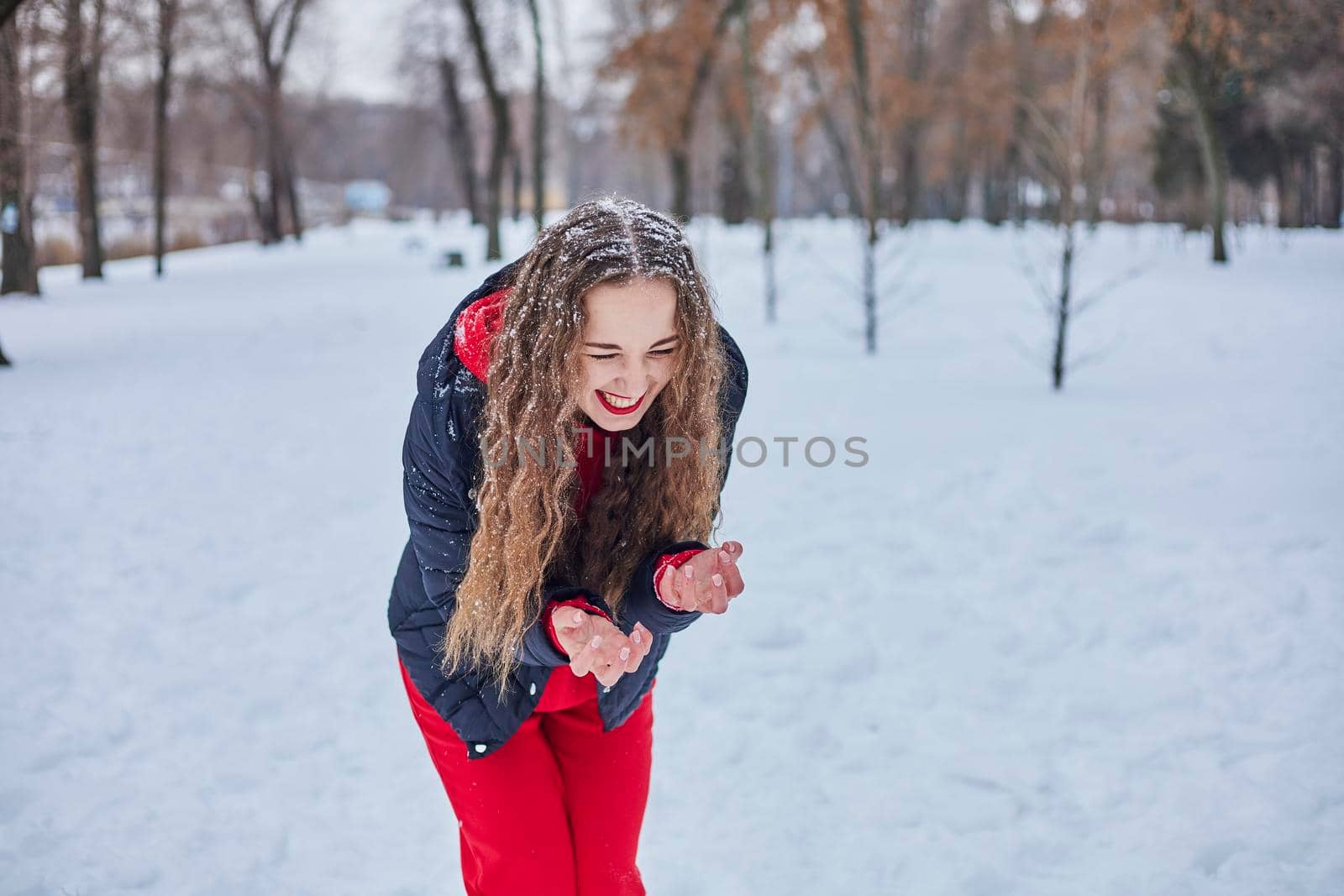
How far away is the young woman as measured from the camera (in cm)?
179

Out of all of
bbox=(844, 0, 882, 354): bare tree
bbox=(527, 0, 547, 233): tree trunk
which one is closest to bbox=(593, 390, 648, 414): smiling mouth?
bbox=(844, 0, 882, 354): bare tree

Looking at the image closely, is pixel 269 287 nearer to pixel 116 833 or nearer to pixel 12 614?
pixel 12 614

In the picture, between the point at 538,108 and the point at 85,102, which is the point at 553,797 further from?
the point at 538,108

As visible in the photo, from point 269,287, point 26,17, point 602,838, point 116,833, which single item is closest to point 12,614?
point 116,833

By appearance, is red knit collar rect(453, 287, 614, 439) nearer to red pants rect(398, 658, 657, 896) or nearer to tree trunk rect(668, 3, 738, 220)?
red pants rect(398, 658, 657, 896)

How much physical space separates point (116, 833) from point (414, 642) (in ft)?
5.64

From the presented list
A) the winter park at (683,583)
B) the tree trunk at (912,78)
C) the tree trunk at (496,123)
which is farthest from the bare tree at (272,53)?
the tree trunk at (912,78)

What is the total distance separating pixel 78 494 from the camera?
6.14 m

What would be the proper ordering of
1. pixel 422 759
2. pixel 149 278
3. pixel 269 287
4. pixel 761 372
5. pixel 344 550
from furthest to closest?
pixel 149 278 → pixel 269 287 → pixel 761 372 → pixel 344 550 → pixel 422 759

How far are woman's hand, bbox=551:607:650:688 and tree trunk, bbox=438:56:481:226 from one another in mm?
27886

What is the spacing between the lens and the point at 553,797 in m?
2.10

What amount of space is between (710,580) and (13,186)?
14.9 meters

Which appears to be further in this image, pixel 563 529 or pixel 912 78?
pixel 912 78

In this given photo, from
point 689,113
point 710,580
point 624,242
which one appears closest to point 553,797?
point 710,580
